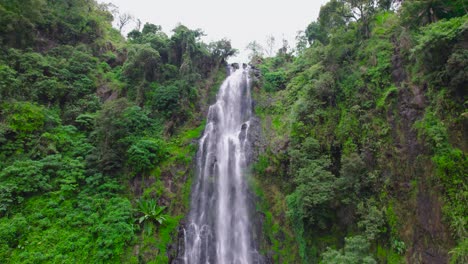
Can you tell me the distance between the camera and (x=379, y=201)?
11477 millimetres

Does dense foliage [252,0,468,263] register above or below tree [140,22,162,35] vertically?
below

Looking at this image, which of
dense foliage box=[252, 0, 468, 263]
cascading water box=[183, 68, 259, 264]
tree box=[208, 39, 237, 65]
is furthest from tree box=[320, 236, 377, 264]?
tree box=[208, 39, 237, 65]

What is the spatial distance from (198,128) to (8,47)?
15060 mm

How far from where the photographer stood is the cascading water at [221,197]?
1509 cm

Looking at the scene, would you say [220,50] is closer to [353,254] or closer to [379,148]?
[379,148]

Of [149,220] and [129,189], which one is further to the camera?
[129,189]

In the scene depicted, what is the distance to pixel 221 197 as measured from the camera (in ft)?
57.4

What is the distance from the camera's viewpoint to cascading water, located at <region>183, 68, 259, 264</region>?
49.5ft

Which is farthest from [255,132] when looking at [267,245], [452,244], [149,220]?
[452,244]

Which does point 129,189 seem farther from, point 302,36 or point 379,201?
point 302,36

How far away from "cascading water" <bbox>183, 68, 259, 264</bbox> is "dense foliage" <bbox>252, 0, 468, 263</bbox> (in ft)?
4.80

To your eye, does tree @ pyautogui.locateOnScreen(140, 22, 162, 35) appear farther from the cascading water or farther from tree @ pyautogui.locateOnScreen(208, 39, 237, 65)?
the cascading water

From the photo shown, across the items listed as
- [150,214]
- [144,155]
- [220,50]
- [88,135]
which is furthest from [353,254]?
[220,50]

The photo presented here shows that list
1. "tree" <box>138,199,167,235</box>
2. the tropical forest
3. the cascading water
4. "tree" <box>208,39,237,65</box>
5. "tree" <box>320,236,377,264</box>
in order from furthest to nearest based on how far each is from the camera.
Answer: "tree" <box>208,39,237,65</box> → the cascading water → "tree" <box>138,199,167,235</box> → the tropical forest → "tree" <box>320,236,377,264</box>
